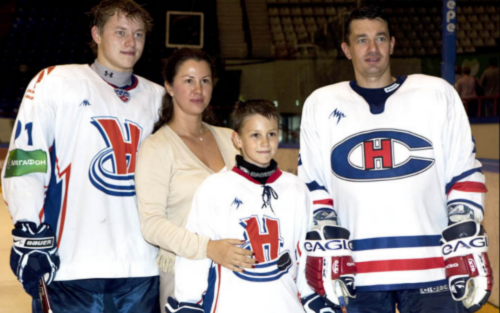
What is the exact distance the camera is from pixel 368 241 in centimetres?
194

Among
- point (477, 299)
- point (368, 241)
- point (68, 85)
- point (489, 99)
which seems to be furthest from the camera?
point (489, 99)

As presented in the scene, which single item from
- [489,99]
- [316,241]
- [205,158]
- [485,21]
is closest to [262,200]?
[316,241]

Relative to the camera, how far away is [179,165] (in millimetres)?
2018

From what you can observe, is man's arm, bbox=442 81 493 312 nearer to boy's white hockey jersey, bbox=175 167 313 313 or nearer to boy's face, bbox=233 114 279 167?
boy's white hockey jersey, bbox=175 167 313 313

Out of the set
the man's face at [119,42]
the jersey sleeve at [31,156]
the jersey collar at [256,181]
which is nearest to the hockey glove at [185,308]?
the jersey collar at [256,181]

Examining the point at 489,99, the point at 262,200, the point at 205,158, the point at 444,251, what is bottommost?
the point at 444,251

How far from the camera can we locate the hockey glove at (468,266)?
182 centimetres

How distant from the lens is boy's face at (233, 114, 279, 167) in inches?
74.2

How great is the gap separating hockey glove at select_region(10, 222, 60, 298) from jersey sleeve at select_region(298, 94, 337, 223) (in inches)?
33.9

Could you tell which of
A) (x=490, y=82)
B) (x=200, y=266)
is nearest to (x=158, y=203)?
(x=200, y=266)

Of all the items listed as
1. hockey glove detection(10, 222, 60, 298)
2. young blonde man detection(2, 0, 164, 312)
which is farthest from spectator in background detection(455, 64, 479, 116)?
hockey glove detection(10, 222, 60, 298)

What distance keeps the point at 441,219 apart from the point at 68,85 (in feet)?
4.35

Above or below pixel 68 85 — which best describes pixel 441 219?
below

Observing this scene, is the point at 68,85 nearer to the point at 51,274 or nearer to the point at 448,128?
the point at 51,274
